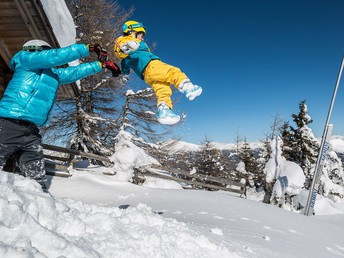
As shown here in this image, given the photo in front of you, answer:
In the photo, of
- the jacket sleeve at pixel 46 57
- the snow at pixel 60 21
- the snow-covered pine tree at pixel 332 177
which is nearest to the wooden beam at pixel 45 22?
the snow at pixel 60 21

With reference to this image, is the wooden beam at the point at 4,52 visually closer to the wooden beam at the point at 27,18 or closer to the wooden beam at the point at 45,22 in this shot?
the wooden beam at the point at 27,18

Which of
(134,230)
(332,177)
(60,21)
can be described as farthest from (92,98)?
(332,177)

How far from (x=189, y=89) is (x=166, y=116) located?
1.47 feet

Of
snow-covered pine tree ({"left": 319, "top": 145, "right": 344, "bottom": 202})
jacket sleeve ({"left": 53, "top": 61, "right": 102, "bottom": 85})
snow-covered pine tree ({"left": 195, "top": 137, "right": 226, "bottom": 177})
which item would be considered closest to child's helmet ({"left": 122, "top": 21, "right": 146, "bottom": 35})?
jacket sleeve ({"left": 53, "top": 61, "right": 102, "bottom": 85})

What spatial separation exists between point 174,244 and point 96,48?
2.29 meters

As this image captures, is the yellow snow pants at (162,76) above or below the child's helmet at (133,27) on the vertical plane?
below

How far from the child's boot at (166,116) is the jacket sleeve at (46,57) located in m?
1.16

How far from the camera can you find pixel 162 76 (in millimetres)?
3311

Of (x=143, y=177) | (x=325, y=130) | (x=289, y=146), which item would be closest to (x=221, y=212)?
(x=325, y=130)

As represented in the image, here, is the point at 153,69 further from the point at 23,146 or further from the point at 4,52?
the point at 4,52

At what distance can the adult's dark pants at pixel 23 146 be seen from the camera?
2.71 meters

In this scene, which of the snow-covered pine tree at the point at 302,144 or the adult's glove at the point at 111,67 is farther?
the snow-covered pine tree at the point at 302,144

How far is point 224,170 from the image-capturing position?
25.1 metres

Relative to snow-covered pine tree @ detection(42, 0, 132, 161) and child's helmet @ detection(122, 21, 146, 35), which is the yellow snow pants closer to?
child's helmet @ detection(122, 21, 146, 35)
